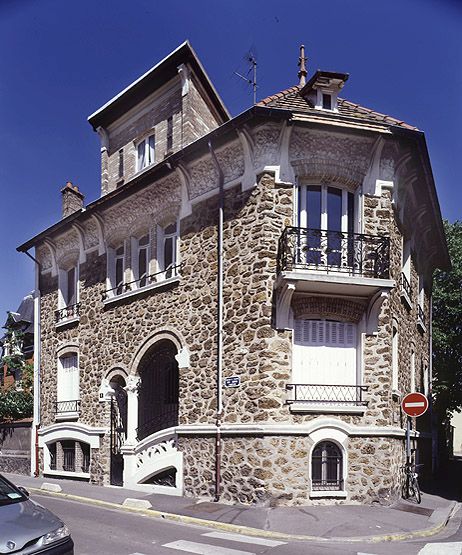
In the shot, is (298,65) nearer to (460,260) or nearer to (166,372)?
(166,372)

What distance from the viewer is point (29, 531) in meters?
5.79

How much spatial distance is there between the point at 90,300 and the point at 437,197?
34.6 ft

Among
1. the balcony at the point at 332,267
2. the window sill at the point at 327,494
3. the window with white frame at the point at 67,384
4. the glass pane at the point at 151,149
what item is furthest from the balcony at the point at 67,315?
the window sill at the point at 327,494

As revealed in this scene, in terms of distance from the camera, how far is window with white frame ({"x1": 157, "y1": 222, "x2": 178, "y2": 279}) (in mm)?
14516

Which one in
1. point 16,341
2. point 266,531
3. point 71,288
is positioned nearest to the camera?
point 266,531

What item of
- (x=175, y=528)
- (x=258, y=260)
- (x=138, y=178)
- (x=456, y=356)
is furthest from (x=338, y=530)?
(x=456, y=356)

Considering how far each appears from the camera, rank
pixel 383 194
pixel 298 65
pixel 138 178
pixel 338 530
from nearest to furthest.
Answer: pixel 338 530 < pixel 383 194 < pixel 138 178 < pixel 298 65

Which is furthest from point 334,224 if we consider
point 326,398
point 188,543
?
point 188,543

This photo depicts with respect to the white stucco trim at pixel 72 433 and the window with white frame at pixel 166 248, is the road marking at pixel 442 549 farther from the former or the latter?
the white stucco trim at pixel 72 433

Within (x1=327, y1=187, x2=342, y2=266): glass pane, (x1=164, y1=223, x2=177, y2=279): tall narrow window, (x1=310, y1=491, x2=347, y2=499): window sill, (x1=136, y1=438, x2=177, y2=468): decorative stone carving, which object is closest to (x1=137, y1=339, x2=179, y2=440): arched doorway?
(x1=136, y1=438, x2=177, y2=468): decorative stone carving

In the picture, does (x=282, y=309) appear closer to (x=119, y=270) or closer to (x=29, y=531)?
(x=119, y=270)

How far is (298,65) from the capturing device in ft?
53.2

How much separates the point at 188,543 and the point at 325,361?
5150 mm

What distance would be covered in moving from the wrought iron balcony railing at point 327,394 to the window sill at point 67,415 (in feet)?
25.7
